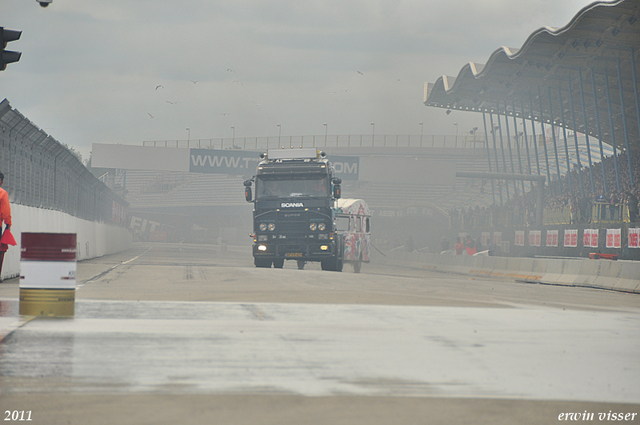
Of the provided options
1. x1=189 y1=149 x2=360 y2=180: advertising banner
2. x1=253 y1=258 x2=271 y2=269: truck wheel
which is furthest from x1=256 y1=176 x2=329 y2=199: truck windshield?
x1=189 y1=149 x2=360 y2=180: advertising banner

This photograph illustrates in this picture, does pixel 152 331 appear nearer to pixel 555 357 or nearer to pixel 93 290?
pixel 555 357

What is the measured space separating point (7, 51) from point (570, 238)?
25464 mm

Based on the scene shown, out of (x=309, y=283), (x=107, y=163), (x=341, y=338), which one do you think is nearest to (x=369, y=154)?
(x=107, y=163)

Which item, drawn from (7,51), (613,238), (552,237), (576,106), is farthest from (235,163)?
(7,51)

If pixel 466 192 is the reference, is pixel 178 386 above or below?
below

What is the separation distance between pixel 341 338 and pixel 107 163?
2214 inches

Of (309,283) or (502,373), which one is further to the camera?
(309,283)

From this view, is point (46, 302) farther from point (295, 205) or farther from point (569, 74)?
point (569, 74)

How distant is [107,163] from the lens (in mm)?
61938

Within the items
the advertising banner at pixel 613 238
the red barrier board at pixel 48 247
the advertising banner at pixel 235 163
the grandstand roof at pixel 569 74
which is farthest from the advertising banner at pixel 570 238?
the advertising banner at pixel 235 163

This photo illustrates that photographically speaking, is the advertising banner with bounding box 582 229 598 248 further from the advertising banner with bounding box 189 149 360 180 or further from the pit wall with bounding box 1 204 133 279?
the advertising banner with bounding box 189 149 360 180

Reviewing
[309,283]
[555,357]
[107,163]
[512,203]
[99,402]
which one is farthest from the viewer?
[107,163]

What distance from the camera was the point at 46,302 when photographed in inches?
377

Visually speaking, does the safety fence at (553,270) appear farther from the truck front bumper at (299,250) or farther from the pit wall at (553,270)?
the truck front bumper at (299,250)
